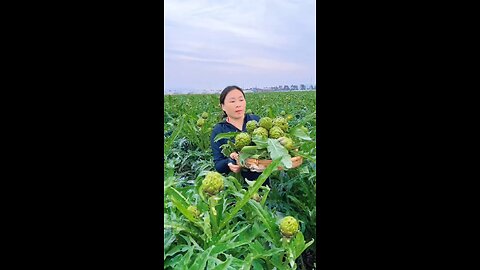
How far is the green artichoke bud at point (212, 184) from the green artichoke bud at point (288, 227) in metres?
0.21

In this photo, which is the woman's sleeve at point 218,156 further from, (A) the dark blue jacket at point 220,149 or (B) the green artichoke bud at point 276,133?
(B) the green artichoke bud at point 276,133

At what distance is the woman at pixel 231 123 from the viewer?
1.67 meters

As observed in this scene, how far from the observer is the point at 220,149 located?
1687 mm

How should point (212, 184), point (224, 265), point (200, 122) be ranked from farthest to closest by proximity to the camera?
point (200, 122), point (212, 184), point (224, 265)

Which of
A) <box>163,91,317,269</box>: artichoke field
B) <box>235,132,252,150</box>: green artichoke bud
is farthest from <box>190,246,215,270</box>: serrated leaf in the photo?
<box>235,132,252,150</box>: green artichoke bud

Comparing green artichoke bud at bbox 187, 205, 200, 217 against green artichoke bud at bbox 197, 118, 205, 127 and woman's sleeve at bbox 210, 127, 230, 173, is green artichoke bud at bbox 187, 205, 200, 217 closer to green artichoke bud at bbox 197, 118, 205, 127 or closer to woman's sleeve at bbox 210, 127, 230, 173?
woman's sleeve at bbox 210, 127, 230, 173

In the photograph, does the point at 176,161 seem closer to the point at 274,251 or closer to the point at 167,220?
→ the point at 167,220

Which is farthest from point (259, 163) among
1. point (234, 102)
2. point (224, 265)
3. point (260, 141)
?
point (224, 265)

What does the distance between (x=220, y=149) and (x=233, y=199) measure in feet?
0.53

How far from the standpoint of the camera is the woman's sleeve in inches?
65.9

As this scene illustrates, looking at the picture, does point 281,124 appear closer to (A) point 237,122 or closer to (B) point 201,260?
(A) point 237,122

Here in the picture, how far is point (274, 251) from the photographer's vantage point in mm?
1561
